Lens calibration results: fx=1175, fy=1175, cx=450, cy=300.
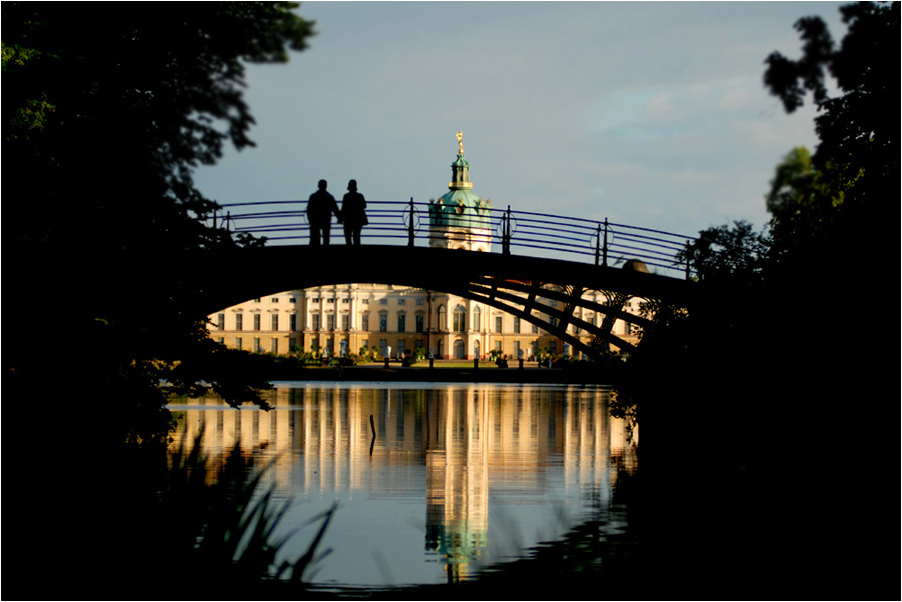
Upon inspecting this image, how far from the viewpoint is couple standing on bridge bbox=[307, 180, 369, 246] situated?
22109mm

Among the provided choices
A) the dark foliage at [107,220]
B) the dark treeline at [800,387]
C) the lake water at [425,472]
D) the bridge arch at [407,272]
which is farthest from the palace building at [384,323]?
the dark foliage at [107,220]

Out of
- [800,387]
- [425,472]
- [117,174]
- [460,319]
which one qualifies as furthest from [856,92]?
[460,319]

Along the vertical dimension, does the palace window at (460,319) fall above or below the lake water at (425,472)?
above

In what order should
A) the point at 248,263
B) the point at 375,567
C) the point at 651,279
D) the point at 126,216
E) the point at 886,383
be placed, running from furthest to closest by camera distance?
the point at 651,279, the point at 248,263, the point at 126,216, the point at 886,383, the point at 375,567

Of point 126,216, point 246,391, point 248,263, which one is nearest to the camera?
point 126,216

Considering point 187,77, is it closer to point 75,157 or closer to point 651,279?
point 75,157

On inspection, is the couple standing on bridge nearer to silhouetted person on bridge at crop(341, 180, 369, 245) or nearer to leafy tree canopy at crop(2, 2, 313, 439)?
silhouetted person on bridge at crop(341, 180, 369, 245)

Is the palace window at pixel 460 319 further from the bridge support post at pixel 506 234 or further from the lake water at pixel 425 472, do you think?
the bridge support post at pixel 506 234

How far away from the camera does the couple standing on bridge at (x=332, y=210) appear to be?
22109 millimetres

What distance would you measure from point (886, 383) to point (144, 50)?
1240 centimetres

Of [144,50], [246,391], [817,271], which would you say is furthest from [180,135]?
[817,271]

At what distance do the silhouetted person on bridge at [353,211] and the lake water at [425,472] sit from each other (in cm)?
464

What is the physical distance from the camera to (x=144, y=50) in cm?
1891

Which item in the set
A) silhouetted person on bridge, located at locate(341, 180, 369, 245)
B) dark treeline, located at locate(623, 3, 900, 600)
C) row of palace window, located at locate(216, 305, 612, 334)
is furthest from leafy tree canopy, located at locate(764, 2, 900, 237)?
row of palace window, located at locate(216, 305, 612, 334)
